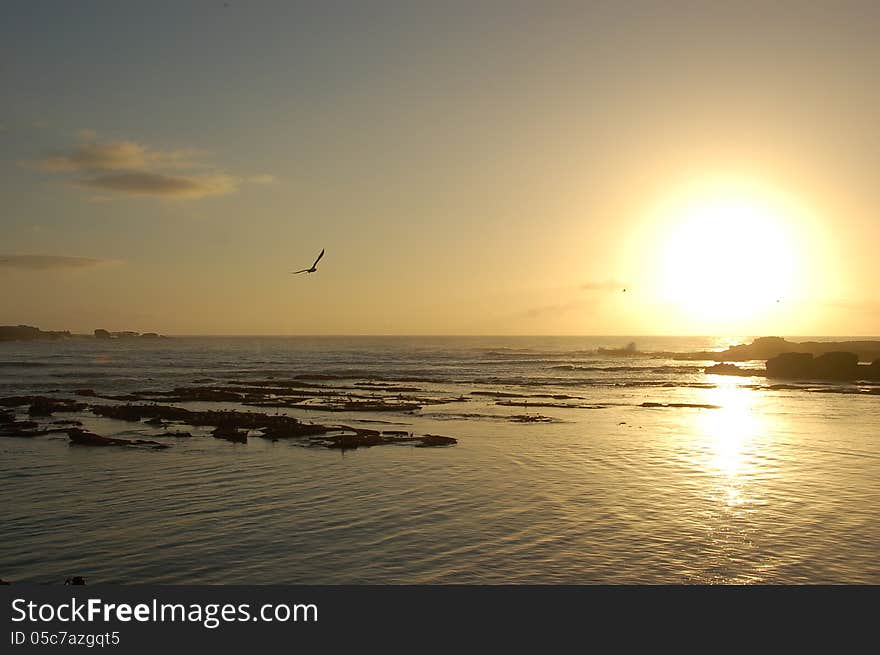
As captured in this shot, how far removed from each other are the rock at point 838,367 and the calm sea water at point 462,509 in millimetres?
56111

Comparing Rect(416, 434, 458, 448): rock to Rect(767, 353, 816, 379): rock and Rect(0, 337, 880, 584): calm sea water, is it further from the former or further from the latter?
Rect(767, 353, 816, 379): rock

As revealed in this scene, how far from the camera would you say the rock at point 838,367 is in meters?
85.0

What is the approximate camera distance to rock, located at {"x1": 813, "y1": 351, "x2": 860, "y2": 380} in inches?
3346

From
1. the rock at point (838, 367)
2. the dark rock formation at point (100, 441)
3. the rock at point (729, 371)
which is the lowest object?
the dark rock formation at point (100, 441)

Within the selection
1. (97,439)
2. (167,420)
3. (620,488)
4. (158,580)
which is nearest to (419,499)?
(620,488)

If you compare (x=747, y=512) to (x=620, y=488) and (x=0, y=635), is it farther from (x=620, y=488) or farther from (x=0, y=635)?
(x=0, y=635)

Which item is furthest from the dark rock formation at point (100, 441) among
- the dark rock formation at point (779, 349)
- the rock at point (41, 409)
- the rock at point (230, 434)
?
the dark rock formation at point (779, 349)

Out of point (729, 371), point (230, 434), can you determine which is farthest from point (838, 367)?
point (230, 434)

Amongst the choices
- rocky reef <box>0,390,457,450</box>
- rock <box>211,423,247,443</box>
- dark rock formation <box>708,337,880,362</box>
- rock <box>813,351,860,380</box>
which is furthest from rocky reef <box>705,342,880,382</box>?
rock <box>211,423,247,443</box>

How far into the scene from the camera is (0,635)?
968 cm

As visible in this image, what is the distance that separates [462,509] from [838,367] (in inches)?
3300

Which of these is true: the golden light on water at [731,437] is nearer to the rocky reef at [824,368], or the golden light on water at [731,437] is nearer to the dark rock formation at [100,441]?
the dark rock formation at [100,441]

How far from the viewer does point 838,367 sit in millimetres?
85562

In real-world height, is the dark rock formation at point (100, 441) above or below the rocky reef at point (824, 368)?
below
